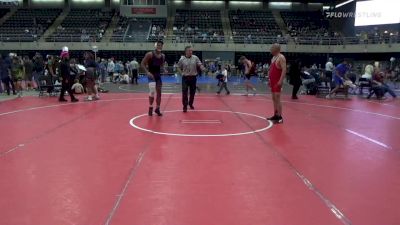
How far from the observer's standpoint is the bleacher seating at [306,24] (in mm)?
40816

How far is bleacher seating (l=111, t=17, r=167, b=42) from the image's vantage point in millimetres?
39562

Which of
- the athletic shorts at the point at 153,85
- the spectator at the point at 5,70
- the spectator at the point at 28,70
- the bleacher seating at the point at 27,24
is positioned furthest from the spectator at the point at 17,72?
the bleacher seating at the point at 27,24

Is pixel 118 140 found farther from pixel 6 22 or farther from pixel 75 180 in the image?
A: pixel 6 22

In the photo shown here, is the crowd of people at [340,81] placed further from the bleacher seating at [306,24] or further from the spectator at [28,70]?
the bleacher seating at [306,24]

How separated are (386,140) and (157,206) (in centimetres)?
531

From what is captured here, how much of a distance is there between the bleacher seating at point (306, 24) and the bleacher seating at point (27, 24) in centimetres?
2552

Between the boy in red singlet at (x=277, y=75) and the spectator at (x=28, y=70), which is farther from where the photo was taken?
the spectator at (x=28, y=70)

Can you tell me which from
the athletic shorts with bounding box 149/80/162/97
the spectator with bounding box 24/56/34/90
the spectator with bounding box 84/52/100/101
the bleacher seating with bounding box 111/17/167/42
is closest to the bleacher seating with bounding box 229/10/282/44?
the bleacher seating with bounding box 111/17/167/42

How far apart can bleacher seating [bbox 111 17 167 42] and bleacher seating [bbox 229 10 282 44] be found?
25.3 feet

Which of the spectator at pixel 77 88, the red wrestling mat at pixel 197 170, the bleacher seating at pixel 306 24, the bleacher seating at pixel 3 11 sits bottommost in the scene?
the red wrestling mat at pixel 197 170

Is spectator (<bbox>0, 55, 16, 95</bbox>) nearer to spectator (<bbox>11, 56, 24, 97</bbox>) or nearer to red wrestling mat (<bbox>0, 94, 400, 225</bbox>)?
spectator (<bbox>11, 56, 24, 97</bbox>)

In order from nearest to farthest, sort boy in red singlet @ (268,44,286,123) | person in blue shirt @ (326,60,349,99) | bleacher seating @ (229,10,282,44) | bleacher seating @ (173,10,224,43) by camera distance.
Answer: boy in red singlet @ (268,44,286,123) < person in blue shirt @ (326,60,349,99) < bleacher seating @ (173,10,224,43) < bleacher seating @ (229,10,282,44)

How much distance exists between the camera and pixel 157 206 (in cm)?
425

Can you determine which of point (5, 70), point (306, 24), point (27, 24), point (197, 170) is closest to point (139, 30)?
point (27, 24)
